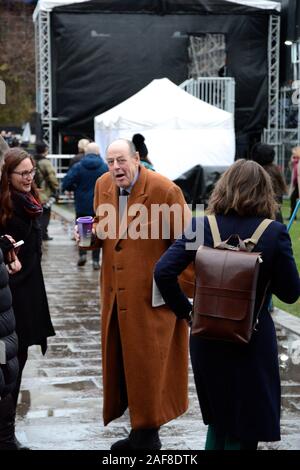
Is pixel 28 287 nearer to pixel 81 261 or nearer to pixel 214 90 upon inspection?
pixel 81 261

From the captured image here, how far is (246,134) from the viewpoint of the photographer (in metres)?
26.8

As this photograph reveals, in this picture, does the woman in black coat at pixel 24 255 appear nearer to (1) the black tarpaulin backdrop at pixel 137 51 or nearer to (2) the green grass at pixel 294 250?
(2) the green grass at pixel 294 250

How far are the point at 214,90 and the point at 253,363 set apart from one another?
22.3 m

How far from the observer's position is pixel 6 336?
3902 mm

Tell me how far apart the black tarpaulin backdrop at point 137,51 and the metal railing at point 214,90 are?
738 millimetres

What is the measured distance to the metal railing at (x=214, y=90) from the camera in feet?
83.6

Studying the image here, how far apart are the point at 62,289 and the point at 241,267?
7.53m

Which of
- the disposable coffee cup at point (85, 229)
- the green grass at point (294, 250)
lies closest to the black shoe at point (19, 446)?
the disposable coffee cup at point (85, 229)

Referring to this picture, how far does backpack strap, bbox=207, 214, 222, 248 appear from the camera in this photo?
4.27 metres

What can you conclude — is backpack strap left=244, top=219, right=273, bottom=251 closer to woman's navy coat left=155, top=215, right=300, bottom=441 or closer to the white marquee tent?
woman's navy coat left=155, top=215, right=300, bottom=441

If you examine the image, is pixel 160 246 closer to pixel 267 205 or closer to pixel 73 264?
pixel 267 205

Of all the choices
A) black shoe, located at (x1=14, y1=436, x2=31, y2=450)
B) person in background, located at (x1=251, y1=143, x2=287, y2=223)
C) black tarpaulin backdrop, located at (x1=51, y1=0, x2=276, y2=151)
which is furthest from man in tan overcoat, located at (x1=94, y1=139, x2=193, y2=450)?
black tarpaulin backdrop, located at (x1=51, y1=0, x2=276, y2=151)
